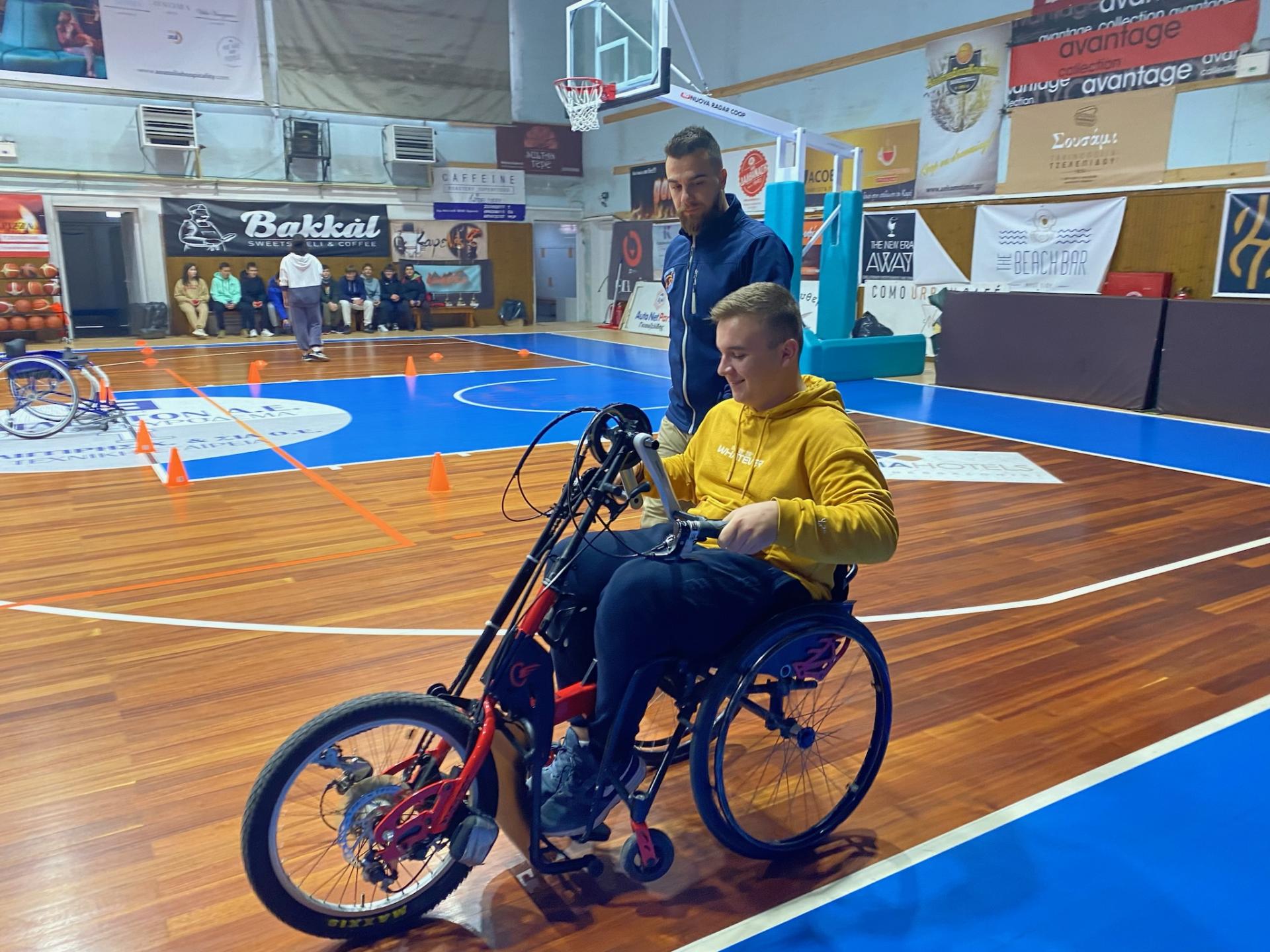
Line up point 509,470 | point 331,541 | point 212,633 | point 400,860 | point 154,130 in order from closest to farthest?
point 400,860, point 212,633, point 331,541, point 509,470, point 154,130

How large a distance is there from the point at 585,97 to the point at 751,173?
6.05 m

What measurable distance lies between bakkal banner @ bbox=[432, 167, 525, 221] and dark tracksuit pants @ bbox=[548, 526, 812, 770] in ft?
56.7

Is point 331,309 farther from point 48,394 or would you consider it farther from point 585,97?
point 48,394

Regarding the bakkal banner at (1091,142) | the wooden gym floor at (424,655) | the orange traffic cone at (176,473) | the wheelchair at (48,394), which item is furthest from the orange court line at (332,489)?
the bakkal banner at (1091,142)

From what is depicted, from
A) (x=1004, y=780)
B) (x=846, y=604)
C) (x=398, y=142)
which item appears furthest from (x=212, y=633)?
(x=398, y=142)

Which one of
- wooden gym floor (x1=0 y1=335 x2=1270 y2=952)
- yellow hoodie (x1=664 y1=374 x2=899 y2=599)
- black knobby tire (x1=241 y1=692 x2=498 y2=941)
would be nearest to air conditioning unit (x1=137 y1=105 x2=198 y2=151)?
wooden gym floor (x1=0 y1=335 x2=1270 y2=952)

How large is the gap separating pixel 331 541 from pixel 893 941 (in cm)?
328

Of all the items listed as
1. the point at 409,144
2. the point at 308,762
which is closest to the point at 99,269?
the point at 409,144

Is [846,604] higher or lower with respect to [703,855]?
higher

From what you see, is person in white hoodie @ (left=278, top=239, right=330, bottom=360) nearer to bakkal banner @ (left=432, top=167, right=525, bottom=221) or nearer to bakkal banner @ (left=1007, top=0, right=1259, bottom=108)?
bakkal banner @ (left=432, top=167, right=525, bottom=221)

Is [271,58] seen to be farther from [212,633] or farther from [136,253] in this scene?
[212,633]

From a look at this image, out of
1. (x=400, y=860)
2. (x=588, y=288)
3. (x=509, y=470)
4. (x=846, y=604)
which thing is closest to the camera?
(x=400, y=860)

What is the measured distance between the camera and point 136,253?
1543 cm

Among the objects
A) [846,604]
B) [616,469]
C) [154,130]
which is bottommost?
[846,604]
